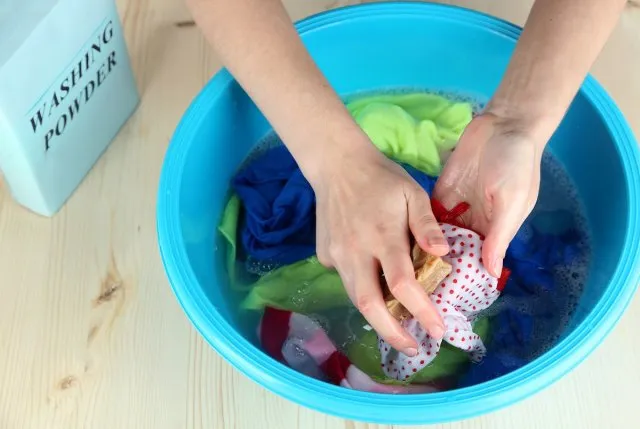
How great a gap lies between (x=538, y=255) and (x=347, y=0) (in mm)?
498

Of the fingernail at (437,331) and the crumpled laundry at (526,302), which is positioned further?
the crumpled laundry at (526,302)

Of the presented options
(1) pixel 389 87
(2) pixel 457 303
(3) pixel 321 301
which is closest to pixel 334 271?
(3) pixel 321 301

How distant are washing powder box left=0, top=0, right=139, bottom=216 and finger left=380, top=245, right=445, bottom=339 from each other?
1.43ft

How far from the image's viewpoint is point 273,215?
0.90 m

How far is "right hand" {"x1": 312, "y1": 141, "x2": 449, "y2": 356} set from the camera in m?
0.63

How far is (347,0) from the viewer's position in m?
1.13

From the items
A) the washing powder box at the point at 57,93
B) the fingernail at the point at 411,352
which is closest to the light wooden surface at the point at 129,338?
the washing powder box at the point at 57,93

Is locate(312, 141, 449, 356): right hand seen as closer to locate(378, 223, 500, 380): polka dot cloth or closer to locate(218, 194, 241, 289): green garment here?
locate(378, 223, 500, 380): polka dot cloth

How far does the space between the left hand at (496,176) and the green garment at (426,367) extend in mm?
142

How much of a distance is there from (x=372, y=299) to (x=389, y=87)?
465 mm

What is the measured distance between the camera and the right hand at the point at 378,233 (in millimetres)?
626

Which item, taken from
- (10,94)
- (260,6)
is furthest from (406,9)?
(10,94)

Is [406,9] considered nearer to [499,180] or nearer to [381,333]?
[499,180]

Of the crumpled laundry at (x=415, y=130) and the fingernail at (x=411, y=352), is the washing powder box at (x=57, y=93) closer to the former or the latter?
the crumpled laundry at (x=415, y=130)
